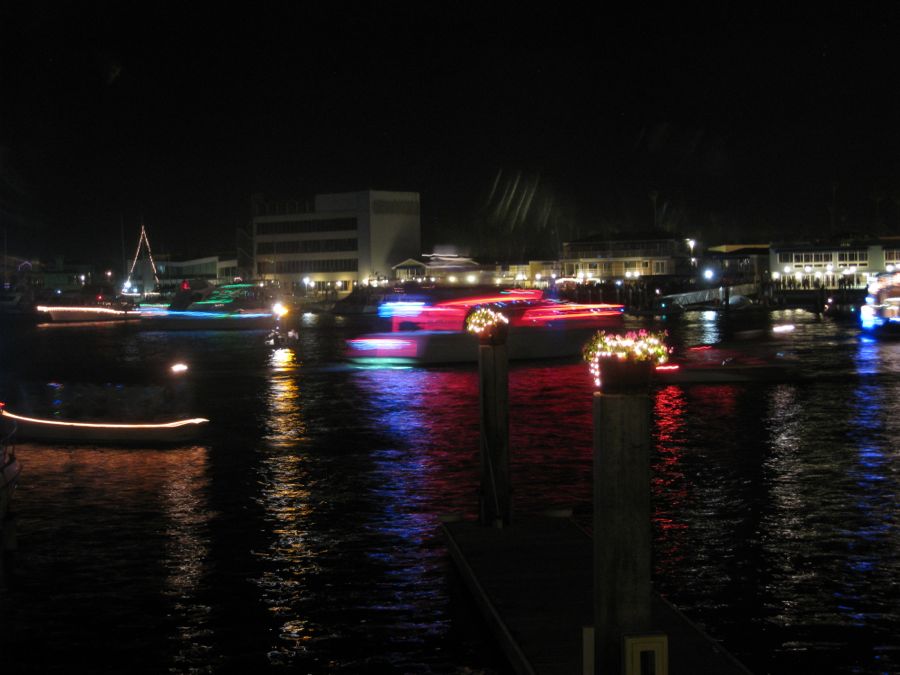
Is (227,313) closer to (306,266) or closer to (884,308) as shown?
(884,308)

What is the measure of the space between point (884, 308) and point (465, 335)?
26213mm

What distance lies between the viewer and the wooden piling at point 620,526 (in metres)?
6.32

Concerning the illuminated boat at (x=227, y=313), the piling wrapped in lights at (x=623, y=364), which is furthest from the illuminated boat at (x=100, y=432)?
the illuminated boat at (x=227, y=313)

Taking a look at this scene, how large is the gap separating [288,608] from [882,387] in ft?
73.2

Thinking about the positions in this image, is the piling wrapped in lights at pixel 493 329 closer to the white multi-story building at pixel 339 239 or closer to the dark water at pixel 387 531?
the dark water at pixel 387 531

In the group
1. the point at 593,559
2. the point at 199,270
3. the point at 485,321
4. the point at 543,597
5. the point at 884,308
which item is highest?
the point at 199,270

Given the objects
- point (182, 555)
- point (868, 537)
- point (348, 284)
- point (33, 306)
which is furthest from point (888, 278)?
point (348, 284)

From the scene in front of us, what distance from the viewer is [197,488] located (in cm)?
1529

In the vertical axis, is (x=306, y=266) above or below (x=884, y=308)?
above

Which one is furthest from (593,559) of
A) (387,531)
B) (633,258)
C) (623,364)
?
(633,258)

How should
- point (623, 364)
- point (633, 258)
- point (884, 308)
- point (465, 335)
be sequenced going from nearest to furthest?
1. point (623, 364)
2. point (465, 335)
3. point (884, 308)
4. point (633, 258)

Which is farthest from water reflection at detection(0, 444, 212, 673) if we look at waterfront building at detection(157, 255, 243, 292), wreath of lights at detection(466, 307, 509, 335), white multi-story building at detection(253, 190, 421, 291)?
waterfront building at detection(157, 255, 243, 292)

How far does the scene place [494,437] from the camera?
1130 cm

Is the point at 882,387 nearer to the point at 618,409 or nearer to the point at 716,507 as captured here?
the point at 716,507
